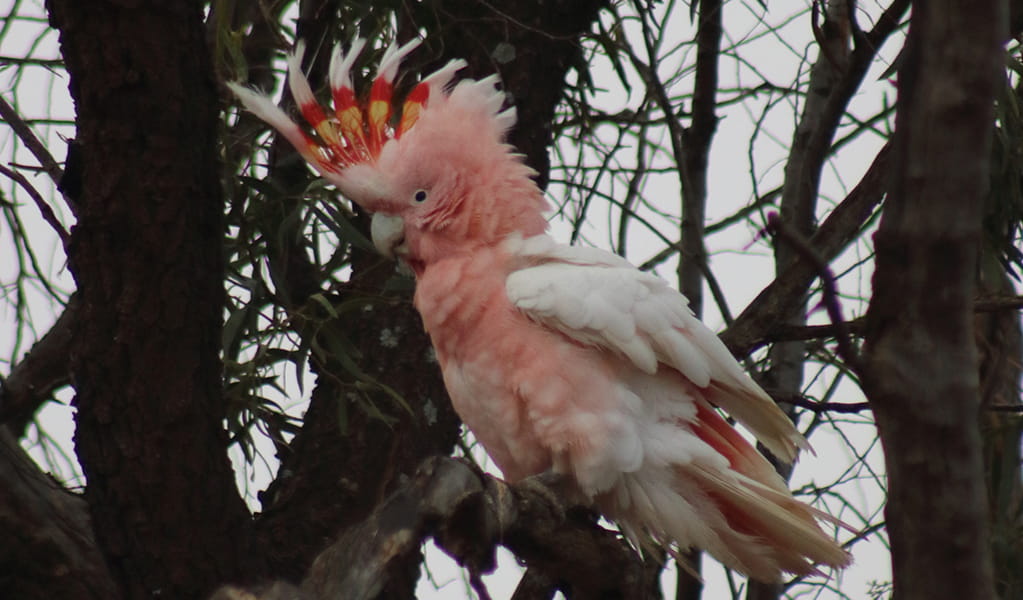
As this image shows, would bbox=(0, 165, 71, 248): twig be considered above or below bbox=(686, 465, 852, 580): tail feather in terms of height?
above

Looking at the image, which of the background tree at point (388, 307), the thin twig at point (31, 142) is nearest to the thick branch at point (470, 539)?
the background tree at point (388, 307)

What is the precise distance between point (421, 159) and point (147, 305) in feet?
2.32

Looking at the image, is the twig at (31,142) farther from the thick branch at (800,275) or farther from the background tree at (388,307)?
the thick branch at (800,275)

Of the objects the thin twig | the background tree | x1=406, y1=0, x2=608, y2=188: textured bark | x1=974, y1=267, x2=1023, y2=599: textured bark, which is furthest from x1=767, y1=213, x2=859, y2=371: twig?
x1=406, y1=0, x2=608, y2=188: textured bark

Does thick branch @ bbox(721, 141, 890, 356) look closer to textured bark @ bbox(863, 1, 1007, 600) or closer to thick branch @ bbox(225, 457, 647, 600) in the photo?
thick branch @ bbox(225, 457, 647, 600)

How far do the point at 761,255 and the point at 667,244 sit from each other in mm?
306

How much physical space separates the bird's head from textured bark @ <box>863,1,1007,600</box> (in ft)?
4.18

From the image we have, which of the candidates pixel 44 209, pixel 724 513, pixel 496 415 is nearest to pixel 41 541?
pixel 44 209

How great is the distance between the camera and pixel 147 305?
1807 mm

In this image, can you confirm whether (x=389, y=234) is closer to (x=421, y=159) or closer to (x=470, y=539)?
(x=421, y=159)

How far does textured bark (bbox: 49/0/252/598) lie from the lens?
179cm

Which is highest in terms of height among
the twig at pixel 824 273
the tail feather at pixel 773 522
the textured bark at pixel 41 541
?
the tail feather at pixel 773 522

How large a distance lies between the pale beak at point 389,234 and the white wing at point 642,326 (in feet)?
0.91

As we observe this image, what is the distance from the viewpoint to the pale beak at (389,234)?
7.73 ft
